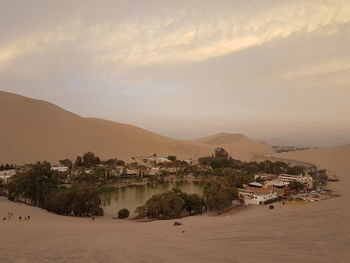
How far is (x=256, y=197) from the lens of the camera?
24.6m

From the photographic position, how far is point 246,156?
8406cm

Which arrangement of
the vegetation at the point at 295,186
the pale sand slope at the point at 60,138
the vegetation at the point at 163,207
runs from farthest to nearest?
1. the pale sand slope at the point at 60,138
2. the vegetation at the point at 295,186
3. the vegetation at the point at 163,207

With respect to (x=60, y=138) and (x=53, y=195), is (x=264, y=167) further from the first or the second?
(x=60, y=138)

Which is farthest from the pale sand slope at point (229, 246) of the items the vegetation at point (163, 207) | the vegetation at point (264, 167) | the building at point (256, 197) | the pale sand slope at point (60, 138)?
the pale sand slope at point (60, 138)

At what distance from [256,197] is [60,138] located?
53531mm

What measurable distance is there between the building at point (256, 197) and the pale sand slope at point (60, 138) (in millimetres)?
41598

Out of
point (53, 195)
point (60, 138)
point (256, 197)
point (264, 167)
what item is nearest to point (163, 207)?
point (53, 195)

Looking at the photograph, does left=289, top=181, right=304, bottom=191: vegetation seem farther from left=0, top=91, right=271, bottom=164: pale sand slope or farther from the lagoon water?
left=0, top=91, right=271, bottom=164: pale sand slope

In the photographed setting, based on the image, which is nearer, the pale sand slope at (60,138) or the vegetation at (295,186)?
the vegetation at (295,186)

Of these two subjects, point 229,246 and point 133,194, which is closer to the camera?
point 229,246

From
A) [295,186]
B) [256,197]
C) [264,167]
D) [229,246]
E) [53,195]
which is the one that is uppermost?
[264,167]

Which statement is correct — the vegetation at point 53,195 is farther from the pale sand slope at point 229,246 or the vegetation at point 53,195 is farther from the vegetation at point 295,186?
the vegetation at point 295,186

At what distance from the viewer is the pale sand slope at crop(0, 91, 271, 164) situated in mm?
57500

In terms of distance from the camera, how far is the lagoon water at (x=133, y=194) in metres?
24.8
